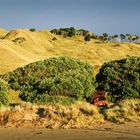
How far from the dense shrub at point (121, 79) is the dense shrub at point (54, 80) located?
101 centimetres

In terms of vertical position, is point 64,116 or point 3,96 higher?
point 3,96

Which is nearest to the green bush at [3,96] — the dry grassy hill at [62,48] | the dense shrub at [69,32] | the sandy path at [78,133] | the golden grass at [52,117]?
the golden grass at [52,117]

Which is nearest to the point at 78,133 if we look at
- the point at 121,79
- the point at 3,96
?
the point at 3,96

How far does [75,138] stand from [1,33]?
545 ft

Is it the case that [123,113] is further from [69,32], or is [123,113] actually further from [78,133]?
[69,32]

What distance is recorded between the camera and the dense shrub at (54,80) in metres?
29.1

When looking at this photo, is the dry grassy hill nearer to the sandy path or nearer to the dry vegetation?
the dry vegetation

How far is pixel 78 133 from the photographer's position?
16.7m

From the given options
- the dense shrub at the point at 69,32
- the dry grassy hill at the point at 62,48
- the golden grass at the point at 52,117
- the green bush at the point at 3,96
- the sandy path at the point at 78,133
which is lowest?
the sandy path at the point at 78,133

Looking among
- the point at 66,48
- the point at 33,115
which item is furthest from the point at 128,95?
the point at 66,48

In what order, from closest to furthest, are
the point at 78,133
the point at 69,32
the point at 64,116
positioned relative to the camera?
the point at 78,133
the point at 64,116
the point at 69,32

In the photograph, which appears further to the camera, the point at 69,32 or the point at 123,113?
the point at 69,32

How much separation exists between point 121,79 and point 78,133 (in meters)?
18.1

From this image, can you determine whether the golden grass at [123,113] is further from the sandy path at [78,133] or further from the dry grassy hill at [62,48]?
the dry grassy hill at [62,48]
